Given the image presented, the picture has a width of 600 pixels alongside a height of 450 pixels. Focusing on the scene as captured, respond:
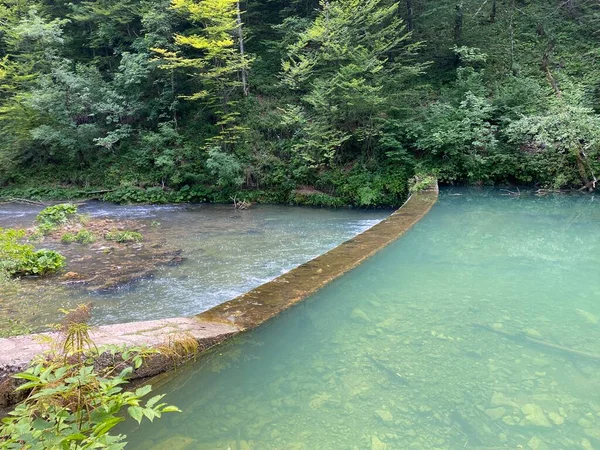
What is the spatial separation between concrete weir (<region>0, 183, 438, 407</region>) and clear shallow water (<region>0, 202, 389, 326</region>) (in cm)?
111

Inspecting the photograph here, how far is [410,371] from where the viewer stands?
314cm

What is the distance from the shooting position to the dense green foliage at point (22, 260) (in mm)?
6246

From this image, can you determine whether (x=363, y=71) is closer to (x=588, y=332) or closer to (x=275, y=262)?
(x=275, y=262)

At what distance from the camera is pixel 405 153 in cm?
1235

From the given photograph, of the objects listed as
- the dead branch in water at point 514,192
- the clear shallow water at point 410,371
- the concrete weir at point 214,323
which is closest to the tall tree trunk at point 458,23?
the dead branch in water at point 514,192

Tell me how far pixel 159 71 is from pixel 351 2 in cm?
775

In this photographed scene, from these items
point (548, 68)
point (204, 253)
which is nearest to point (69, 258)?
point (204, 253)

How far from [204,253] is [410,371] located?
551 cm

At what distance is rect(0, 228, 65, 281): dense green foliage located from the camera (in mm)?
6246

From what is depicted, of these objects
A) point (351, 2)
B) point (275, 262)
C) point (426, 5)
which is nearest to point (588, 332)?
point (275, 262)

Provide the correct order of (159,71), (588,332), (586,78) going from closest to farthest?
(588,332) → (586,78) → (159,71)

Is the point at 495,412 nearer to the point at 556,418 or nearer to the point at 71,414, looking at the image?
the point at 556,418

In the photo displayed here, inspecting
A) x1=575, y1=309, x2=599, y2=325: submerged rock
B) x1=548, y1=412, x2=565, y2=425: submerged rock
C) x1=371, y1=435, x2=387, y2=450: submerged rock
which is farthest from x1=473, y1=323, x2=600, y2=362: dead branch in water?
x1=371, y1=435, x2=387, y2=450: submerged rock

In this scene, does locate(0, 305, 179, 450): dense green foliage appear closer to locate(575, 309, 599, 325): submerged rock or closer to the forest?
locate(575, 309, 599, 325): submerged rock
